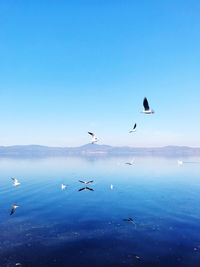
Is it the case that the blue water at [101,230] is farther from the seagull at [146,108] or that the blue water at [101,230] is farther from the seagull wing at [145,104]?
the seagull wing at [145,104]

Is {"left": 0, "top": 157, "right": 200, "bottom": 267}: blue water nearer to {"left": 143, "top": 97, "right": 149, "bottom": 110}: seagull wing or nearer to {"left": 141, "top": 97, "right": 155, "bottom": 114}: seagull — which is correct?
{"left": 141, "top": 97, "right": 155, "bottom": 114}: seagull

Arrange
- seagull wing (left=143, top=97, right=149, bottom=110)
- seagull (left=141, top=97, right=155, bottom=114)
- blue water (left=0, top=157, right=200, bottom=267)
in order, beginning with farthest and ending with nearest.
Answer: blue water (left=0, top=157, right=200, bottom=267) → seagull (left=141, top=97, right=155, bottom=114) → seagull wing (left=143, top=97, right=149, bottom=110)

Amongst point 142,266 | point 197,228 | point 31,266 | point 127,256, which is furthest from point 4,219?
point 197,228

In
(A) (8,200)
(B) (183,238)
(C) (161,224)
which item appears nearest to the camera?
(B) (183,238)

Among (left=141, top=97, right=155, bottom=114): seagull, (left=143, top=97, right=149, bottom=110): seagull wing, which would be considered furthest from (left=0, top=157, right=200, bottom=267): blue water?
(left=143, top=97, right=149, bottom=110): seagull wing

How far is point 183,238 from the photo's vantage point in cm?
2831

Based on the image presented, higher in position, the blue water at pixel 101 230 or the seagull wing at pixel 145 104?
the seagull wing at pixel 145 104

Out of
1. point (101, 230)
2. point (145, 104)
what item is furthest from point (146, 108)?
point (101, 230)

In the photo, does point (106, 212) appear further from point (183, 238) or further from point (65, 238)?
point (183, 238)

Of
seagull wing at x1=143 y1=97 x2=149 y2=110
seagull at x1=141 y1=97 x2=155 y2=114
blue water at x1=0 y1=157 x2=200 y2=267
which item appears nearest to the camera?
seagull wing at x1=143 y1=97 x2=149 y2=110

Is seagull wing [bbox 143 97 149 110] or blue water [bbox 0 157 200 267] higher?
seagull wing [bbox 143 97 149 110]

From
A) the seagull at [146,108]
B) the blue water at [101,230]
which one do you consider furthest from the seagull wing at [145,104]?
the blue water at [101,230]

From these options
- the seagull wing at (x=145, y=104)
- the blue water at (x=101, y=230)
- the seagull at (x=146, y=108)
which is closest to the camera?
the seagull wing at (x=145, y=104)

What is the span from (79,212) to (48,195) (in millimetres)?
17315
